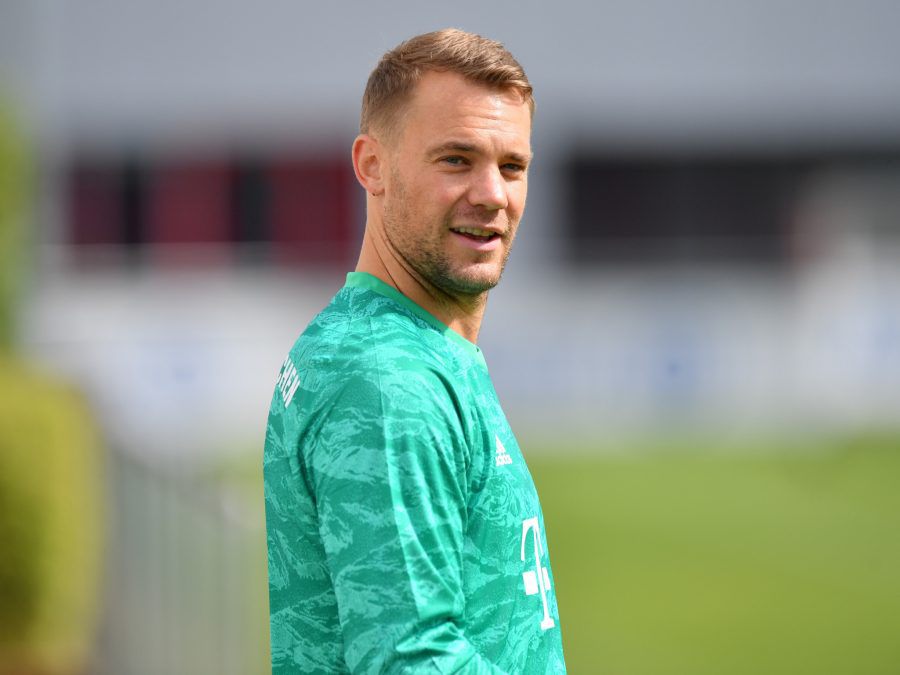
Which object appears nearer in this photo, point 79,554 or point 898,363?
point 79,554

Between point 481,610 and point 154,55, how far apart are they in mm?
22407

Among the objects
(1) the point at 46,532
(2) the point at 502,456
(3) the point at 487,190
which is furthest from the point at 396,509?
(1) the point at 46,532

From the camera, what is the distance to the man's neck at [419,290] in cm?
251

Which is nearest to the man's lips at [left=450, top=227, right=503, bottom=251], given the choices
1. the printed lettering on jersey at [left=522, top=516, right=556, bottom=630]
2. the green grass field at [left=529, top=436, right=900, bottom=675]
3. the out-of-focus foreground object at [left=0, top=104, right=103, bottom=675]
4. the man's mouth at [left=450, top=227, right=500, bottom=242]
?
the man's mouth at [left=450, top=227, right=500, bottom=242]

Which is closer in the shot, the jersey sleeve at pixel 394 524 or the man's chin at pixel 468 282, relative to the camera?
the jersey sleeve at pixel 394 524

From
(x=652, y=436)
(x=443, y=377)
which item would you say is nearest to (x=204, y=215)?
(x=652, y=436)

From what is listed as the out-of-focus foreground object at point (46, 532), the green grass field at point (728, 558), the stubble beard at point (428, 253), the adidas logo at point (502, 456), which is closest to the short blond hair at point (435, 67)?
the stubble beard at point (428, 253)

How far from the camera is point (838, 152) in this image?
25.2 meters

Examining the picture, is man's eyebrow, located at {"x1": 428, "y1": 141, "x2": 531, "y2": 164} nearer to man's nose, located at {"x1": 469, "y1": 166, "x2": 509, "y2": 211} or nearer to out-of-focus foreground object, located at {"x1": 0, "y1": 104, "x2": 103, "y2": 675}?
man's nose, located at {"x1": 469, "y1": 166, "x2": 509, "y2": 211}

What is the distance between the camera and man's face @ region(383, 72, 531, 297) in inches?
96.4

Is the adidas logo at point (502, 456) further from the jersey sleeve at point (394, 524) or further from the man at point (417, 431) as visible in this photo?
the jersey sleeve at point (394, 524)

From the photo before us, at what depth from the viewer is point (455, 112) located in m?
2.44

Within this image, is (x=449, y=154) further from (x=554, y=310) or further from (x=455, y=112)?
(x=554, y=310)

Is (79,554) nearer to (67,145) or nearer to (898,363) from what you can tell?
(898,363)
